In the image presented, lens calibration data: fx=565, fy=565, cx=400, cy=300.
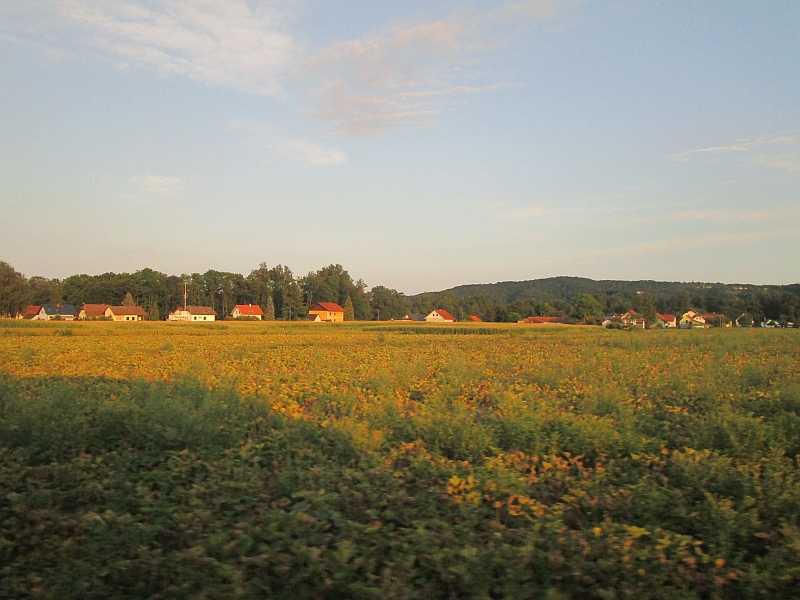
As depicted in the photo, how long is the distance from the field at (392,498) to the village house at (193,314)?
87807 mm

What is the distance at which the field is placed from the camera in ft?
12.3

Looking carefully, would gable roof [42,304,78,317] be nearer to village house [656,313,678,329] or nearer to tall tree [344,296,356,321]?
tall tree [344,296,356,321]

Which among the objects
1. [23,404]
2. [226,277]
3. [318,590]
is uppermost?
[226,277]

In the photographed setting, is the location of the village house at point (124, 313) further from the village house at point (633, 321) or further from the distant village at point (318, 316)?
the village house at point (633, 321)

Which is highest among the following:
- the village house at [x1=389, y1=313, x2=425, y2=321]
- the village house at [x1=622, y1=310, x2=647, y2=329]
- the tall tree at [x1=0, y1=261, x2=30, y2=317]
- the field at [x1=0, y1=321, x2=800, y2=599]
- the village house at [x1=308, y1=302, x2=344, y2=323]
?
the tall tree at [x1=0, y1=261, x2=30, y2=317]

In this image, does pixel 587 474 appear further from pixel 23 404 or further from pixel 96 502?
pixel 23 404

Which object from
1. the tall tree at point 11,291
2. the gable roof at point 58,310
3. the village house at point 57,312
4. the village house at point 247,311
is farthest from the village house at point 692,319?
the gable roof at point 58,310

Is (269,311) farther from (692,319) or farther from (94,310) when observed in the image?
(692,319)

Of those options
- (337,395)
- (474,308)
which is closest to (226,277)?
(474,308)

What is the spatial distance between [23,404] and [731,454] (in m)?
9.37

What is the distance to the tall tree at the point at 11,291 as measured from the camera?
68.8 m

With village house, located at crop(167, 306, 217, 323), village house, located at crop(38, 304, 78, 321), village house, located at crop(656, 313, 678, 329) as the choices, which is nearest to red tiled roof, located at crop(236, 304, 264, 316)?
village house, located at crop(167, 306, 217, 323)

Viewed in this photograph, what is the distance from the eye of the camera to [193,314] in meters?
94.4

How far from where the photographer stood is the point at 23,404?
8062mm
